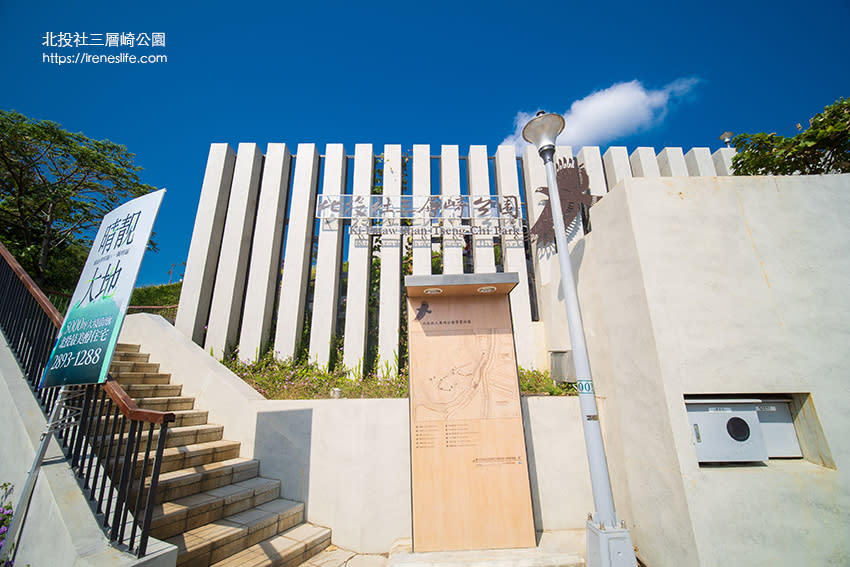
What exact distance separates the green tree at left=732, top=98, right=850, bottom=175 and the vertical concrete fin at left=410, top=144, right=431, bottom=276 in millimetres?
5146

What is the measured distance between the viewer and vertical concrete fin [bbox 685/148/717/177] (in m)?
7.68

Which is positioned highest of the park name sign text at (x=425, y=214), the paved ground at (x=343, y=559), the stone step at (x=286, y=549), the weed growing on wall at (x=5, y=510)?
the park name sign text at (x=425, y=214)

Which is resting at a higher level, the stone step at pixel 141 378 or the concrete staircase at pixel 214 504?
the stone step at pixel 141 378

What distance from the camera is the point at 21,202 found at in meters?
10.3

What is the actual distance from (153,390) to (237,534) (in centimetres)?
262

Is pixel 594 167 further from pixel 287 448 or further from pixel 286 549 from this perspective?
pixel 286 549

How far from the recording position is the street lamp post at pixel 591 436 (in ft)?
9.35

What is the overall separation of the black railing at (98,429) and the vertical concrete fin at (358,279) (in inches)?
131

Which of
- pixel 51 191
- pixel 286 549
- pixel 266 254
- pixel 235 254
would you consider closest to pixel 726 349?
pixel 286 549

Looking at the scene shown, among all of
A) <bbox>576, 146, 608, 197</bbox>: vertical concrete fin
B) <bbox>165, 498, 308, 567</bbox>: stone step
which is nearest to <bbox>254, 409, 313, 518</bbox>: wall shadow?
<bbox>165, 498, 308, 567</bbox>: stone step

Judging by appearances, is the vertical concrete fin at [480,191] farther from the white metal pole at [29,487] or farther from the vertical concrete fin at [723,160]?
the white metal pole at [29,487]

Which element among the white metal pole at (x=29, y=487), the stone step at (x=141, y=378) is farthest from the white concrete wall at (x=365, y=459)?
the white metal pole at (x=29, y=487)

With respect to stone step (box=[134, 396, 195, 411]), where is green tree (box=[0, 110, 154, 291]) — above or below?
above

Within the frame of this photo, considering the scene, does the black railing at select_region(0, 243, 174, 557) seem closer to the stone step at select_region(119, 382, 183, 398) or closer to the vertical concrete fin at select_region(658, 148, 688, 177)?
the stone step at select_region(119, 382, 183, 398)
